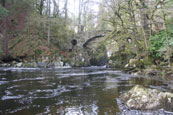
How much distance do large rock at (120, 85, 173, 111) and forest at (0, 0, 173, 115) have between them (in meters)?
0.02

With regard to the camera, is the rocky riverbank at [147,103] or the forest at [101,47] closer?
the rocky riverbank at [147,103]

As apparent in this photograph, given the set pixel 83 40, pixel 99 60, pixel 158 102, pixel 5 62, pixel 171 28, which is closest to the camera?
pixel 158 102

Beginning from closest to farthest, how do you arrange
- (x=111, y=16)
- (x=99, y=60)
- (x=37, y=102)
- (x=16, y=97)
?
1. (x=37, y=102)
2. (x=16, y=97)
3. (x=111, y=16)
4. (x=99, y=60)

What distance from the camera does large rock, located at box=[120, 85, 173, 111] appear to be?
3913 mm

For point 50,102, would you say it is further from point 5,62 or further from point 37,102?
point 5,62

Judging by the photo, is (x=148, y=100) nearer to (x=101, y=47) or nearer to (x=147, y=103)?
(x=147, y=103)

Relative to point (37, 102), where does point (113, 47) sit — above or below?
above

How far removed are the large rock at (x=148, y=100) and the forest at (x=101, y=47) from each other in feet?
0.07

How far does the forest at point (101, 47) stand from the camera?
5112 mm

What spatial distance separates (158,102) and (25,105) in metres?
3.44

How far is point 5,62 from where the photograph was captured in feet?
57.4

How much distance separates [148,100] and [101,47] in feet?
36.2

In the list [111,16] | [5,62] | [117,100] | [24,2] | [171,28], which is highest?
[24,2]

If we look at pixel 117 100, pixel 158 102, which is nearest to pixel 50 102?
pixel 117 100
